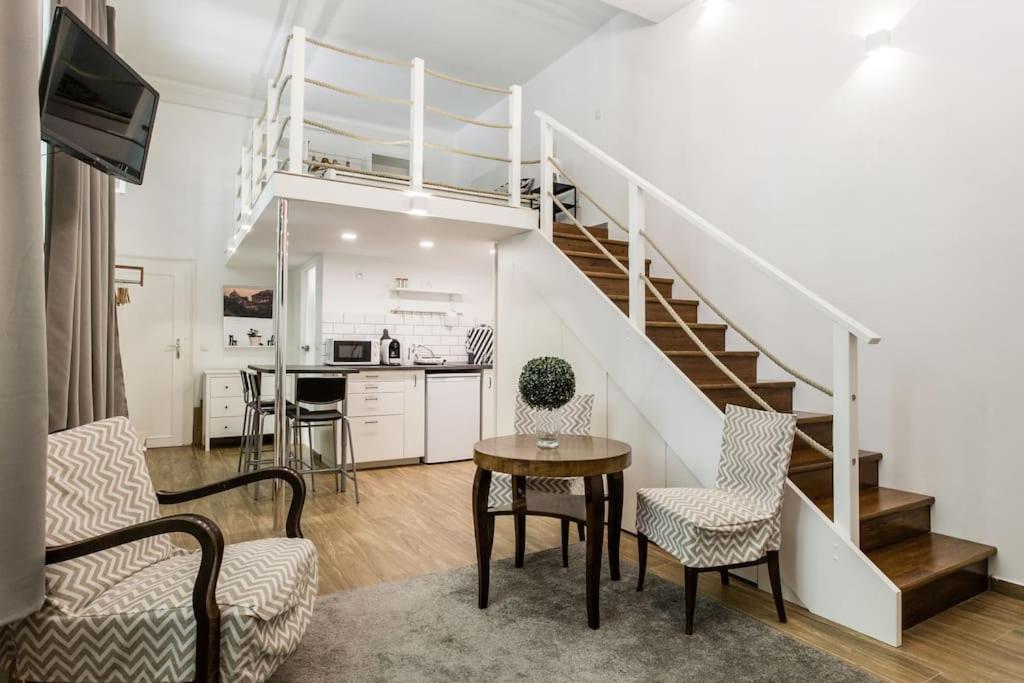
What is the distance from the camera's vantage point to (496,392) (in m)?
4.98

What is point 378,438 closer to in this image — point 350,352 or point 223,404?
point 350,352

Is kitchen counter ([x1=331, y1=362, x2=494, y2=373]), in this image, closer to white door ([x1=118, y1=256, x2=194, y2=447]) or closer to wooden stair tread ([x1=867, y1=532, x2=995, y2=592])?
white door ([x1=118, y1=256, x2=194, y2=447])

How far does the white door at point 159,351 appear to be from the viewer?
21.9 feet

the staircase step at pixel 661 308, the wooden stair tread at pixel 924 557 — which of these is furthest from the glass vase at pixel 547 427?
the wooden stair tread at pixel 924 557

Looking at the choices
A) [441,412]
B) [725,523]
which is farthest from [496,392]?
[725,523]

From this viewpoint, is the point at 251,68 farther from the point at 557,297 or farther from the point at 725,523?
the point at 725,523

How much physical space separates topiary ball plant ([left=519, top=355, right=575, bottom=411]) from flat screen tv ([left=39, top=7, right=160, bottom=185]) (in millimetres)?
1963

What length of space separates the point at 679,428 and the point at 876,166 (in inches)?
74.8

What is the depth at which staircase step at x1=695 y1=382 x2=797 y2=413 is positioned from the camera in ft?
10.7

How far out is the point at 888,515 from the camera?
279cm

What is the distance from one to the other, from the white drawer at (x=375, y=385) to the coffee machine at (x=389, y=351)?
0.83m

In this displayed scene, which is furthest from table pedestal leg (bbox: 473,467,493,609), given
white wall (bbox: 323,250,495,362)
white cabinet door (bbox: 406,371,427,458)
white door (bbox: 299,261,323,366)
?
white door (bbox: 299,261,323,366)

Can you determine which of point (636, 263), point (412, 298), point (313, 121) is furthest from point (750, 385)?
point (412, 298)

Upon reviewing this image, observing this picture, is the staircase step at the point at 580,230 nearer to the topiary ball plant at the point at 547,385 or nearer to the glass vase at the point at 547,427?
the glass vase at the point at 547,427
